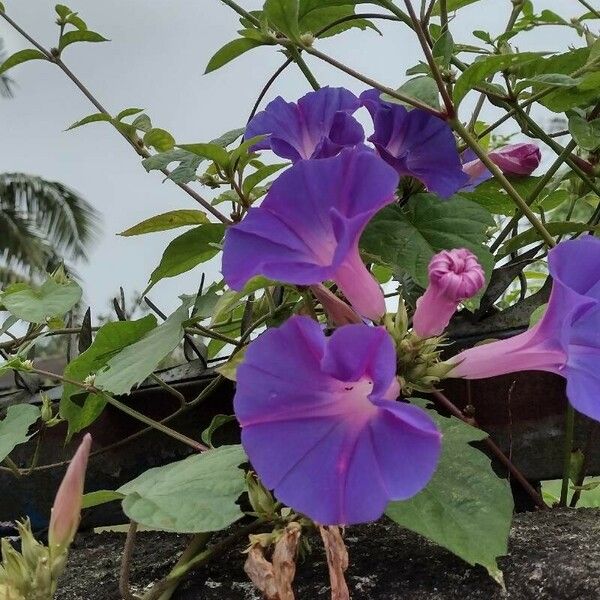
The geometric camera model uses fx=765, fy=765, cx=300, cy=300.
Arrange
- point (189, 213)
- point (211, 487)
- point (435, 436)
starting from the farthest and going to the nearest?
1. point (189, 213)
2. point (211, 487)
3. point (435, 436)

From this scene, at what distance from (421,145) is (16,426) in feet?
1.67

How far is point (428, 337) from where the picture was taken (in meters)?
0.48

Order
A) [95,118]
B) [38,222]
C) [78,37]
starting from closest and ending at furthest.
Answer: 1. [95,118]
2. [78,37]
3. [38,222]

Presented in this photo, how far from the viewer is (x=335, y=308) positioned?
497mm

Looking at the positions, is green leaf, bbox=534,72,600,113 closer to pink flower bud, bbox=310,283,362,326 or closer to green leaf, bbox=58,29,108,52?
pink flower bud, bbox=310,283,362,326

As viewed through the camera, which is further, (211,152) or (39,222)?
(39,222)

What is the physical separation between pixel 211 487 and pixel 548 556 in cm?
25

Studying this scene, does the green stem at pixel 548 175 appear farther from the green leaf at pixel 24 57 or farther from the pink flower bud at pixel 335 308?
the green leaf at pixel 24 57

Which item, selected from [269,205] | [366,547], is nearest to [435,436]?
[269,205]

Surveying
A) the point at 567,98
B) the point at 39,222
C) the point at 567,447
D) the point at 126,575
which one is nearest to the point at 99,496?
the point at 126,575

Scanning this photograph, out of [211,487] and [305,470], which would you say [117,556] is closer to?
[211,487]

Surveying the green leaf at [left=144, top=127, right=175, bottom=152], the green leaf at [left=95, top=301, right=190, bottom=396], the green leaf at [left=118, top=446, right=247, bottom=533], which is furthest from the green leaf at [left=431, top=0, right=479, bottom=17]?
the green leaf at [left=118, top=446, right=247, bottom=533]

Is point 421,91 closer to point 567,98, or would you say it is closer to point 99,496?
point 567,98

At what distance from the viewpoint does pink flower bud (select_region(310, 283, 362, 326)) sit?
0.49 metres
